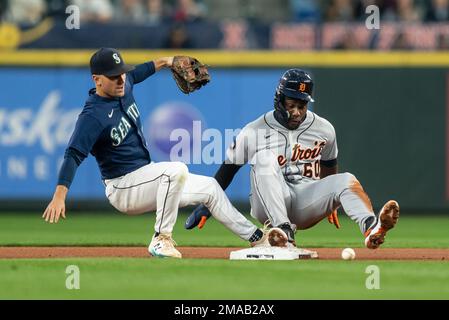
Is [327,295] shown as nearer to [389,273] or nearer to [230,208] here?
[389,273]

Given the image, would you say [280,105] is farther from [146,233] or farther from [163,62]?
[146,233]

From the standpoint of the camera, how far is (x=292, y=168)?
30.9 ft

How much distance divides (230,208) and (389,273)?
147 cm

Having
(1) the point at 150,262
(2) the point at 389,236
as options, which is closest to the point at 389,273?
(1) the point at 150,262

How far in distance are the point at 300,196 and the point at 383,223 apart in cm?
107

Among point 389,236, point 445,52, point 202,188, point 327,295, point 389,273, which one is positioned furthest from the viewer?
point 445,52

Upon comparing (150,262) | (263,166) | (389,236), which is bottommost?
(389,236)

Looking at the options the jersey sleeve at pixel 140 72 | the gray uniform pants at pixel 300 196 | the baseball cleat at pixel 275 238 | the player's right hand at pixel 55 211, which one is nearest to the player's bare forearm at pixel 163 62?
the jersey sleeve at pixel 140 72

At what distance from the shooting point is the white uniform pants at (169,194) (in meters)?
8.67

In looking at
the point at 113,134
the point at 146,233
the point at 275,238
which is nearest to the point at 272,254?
the point at 275,238

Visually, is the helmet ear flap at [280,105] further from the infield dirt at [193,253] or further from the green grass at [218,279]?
the green grass at [218,279]

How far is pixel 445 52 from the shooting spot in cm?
1599

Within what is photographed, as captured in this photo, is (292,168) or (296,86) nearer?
(296,86)

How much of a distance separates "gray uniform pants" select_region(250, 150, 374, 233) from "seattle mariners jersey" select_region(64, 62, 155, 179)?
941mm
